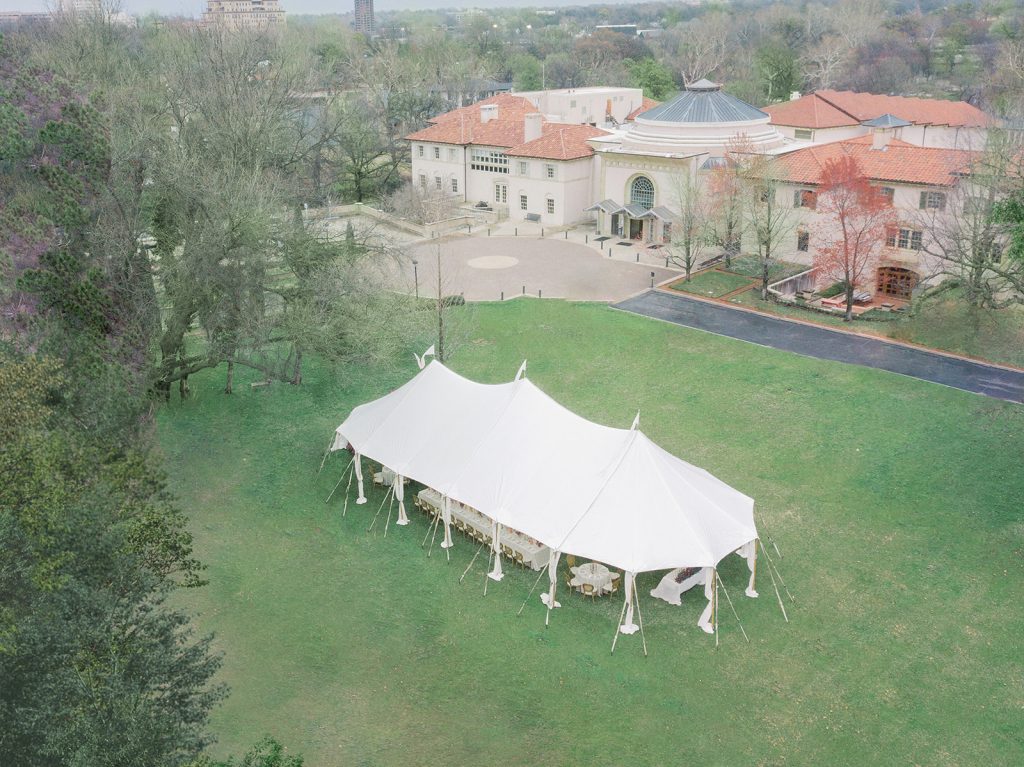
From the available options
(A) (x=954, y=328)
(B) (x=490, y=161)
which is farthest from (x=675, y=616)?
(B) (x=490, y=161)

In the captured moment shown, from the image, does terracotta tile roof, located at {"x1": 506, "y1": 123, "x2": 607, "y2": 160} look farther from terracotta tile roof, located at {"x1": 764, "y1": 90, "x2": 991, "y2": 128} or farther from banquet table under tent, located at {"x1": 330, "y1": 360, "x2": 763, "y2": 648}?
banquet table under tent, located at {"x1": 330, "y1": 360, "x2": 763, "y2": 648}

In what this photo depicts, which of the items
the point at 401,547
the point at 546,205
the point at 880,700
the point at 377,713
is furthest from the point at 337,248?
the point at 546,205

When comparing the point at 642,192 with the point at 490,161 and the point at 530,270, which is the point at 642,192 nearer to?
the point at 530,270

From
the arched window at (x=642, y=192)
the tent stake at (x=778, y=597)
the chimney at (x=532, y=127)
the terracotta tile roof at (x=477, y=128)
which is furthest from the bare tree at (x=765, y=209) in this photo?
the tent stake at (x=778, y=597)

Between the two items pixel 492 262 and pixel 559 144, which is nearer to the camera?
pixel 492 262

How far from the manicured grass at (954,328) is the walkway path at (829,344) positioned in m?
0.80

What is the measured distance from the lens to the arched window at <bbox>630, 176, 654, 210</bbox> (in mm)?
52219

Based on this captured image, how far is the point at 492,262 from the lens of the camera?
49500 millimetres

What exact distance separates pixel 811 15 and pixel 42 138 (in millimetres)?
141078

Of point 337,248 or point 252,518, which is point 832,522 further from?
point 337,248

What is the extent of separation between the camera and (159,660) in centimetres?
1280

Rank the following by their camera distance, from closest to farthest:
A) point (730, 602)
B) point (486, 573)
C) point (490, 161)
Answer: point (730, 602) < point (486, 573) < point (490, 161)

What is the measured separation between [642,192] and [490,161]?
12.5 m

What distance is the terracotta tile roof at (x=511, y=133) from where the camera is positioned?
56000 mm
